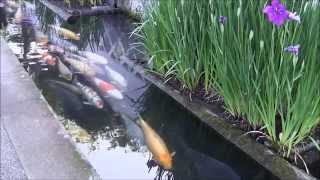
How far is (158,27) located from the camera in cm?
388

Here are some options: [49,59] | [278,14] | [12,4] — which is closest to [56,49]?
[49,59]

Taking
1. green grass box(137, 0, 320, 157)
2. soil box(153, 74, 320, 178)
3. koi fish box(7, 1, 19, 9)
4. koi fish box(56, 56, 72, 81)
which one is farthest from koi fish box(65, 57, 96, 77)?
koi fish box(7, 1, 19, 9)

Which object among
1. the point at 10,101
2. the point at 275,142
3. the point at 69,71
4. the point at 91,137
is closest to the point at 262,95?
the point at 275,142

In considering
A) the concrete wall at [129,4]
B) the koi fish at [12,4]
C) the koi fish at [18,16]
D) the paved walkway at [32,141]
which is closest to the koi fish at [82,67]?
the paved walkway at [32,141]

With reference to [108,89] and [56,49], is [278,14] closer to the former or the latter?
[108,89]

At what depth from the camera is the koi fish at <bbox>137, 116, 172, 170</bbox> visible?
123 inches

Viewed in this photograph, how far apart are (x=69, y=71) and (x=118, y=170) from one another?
1756mm

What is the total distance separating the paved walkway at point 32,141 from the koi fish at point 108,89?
1.89 ft

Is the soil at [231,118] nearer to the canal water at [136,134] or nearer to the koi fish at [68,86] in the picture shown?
the canal water at [136,134]

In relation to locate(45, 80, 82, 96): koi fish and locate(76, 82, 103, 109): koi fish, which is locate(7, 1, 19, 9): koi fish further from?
locate(76, 82, 103, 109): koi fish

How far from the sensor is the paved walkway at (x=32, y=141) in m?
2.81

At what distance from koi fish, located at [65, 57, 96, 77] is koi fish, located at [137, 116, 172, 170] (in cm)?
108

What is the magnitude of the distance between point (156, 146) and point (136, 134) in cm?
25

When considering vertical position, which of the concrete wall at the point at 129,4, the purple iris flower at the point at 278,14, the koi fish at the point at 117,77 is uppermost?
the purple iris flower at the point at 278,14
